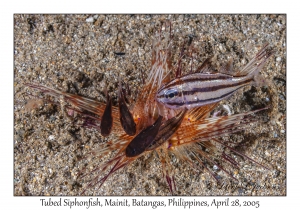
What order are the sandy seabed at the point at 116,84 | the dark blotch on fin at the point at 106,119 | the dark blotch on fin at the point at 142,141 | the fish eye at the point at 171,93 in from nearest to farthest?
the dark blotch on fin at the point at 142,141 < the dark blotch on fin at the point at 106,119 < the fish eye at the point at 171,93 < the sandy seabed at the point at 116,84

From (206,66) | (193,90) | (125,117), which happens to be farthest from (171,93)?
(206,66)

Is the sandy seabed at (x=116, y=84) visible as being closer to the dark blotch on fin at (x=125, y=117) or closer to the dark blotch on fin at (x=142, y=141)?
the dark blotch on fin at (x=125, y=117)

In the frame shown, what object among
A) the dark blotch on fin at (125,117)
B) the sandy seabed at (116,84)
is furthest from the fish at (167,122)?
the sandy seabed at (116,84)

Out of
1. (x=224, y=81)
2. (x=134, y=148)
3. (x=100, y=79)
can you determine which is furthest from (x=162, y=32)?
(x=134, y=148)

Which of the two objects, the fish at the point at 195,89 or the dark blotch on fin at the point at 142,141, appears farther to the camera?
the fish at the point at 195,89

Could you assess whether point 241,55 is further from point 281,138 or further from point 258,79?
point 281,138
